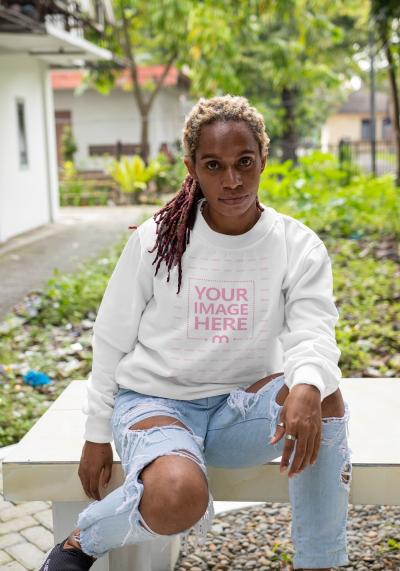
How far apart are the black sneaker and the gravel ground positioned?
818 millimetres

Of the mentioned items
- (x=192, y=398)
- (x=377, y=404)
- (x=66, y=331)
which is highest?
(x=192, y=398)

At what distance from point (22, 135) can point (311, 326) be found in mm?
12141

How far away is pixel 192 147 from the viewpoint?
2436mm

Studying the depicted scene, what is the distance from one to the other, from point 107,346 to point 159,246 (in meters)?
0.34

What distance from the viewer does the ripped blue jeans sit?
6.97 ft

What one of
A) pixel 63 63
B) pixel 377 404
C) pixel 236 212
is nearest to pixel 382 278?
pixel 377 404

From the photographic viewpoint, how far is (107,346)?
2461 mm

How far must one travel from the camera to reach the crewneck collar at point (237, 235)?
245 cm

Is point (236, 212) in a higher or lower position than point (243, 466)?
higher

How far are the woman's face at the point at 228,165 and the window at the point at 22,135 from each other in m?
11.5

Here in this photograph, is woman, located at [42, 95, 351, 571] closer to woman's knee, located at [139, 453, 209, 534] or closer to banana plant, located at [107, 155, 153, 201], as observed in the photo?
woman's knee, located at [139, 453, 209, 534]

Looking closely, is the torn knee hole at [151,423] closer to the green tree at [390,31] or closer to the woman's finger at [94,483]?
the woman's finger at [94,483]

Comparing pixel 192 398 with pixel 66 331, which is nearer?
pixel 192 398

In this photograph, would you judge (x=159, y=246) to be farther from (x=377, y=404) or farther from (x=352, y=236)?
(x=352, y=236)
